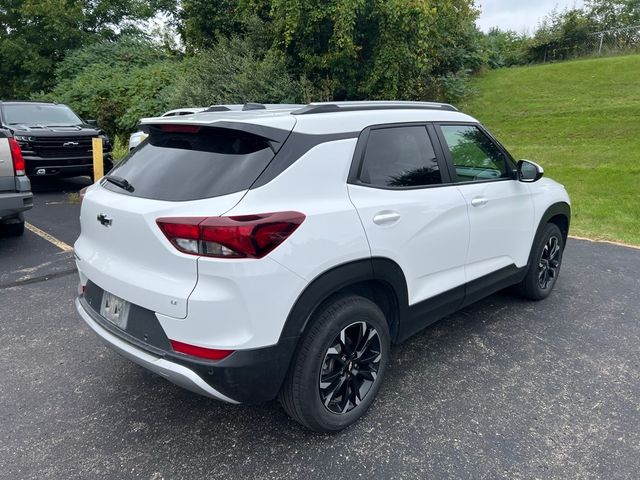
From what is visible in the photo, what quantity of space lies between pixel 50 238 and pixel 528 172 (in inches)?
232

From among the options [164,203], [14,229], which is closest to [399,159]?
[164,203]

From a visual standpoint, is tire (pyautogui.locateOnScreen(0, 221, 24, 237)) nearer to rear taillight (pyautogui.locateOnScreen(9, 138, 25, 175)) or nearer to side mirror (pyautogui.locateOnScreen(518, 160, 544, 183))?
rear taillight (pyautogui.locateOnScreen(9, 138, 25, 175))

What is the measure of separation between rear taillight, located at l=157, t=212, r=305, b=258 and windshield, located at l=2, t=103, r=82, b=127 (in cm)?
952

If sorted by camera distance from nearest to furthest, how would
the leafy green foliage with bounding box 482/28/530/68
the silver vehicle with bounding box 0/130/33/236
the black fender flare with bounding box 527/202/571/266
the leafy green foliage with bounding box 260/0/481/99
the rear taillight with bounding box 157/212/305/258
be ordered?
the rear taillight with bounding box 157/212/305/258, the black fender flare with bounding box 527/202/571/266, the silver vehicle with bounding box 0/130/33/236, the leafy green foliage with bounding box 260/0/481/99, the leafy green foliage with bounding box 482/28/530/68

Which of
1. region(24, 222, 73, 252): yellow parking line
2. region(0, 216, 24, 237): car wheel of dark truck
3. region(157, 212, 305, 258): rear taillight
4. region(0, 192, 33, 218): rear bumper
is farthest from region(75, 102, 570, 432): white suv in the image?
region(0, 216, 24, 237): car wheel of dark truck

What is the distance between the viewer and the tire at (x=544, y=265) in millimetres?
4266

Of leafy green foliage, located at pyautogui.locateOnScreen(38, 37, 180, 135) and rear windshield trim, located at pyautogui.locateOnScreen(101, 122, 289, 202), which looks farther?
leafy green foliage, located at pyautogui.locateOnScreen(38, 37, 180, 135)

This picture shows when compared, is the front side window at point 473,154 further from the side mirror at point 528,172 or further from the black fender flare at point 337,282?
the black fender flare at point 337,282

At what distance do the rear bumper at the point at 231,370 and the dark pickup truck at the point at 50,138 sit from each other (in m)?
8.38

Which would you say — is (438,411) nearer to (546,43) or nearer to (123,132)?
(123,132)

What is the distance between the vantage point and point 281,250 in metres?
2.23

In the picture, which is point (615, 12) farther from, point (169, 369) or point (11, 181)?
point (169, 369)

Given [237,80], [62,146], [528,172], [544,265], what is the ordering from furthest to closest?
[237,80]
[62,146]
[544,265]
[528,172]

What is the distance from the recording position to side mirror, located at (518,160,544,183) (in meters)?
3.91
